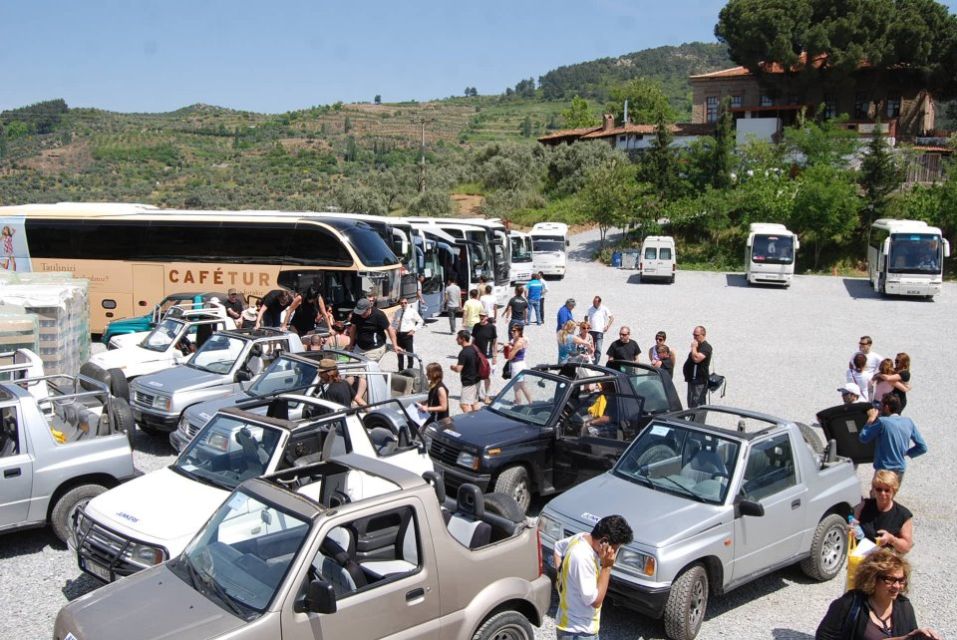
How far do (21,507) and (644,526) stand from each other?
5655mm

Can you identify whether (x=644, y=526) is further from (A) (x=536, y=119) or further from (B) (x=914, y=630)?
(A) (x=536, y=119)

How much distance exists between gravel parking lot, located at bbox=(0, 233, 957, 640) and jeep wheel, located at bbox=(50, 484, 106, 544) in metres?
0.27

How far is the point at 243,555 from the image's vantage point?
5215 mm

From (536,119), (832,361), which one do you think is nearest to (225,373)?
(832,361)

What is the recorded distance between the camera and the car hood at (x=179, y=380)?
11773 millimetres

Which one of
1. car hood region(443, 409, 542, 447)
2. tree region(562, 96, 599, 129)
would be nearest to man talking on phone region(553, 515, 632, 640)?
car hood region(443, 409, 542, 447)

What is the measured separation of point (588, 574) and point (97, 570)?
399cm

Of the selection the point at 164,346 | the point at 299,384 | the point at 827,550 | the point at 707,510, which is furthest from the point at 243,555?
the point at 164,346

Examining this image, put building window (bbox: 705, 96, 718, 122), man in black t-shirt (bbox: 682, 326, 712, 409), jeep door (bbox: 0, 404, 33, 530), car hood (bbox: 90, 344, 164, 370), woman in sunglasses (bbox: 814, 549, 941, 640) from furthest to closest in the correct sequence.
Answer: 1. building window (bbox: 705, 96, 718, 122)
2. car hood (bbox: 90, 344, 164, 370)
3. man in black t-shirt (bbox: 682, 326, 712, 409)
4. jeep door (bbox: 0, 404, 33, 530)
5. woman in sunglasses (bbox: 814, 549, 941, 640)

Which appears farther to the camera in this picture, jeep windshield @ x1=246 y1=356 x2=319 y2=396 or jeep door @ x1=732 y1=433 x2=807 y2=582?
jeep windshield @ x1=246 y1=356 x2=319 y2=396

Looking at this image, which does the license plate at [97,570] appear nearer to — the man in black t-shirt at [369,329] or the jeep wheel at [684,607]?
the jeep wheel at [684,607]

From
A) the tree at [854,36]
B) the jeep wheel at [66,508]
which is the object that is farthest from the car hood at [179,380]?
the tree at [854,36]

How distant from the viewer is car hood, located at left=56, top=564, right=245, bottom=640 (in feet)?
15.0

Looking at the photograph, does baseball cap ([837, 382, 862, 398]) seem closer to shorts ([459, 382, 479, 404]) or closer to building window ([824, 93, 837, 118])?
shorts ([459, 382, 479, 404])
